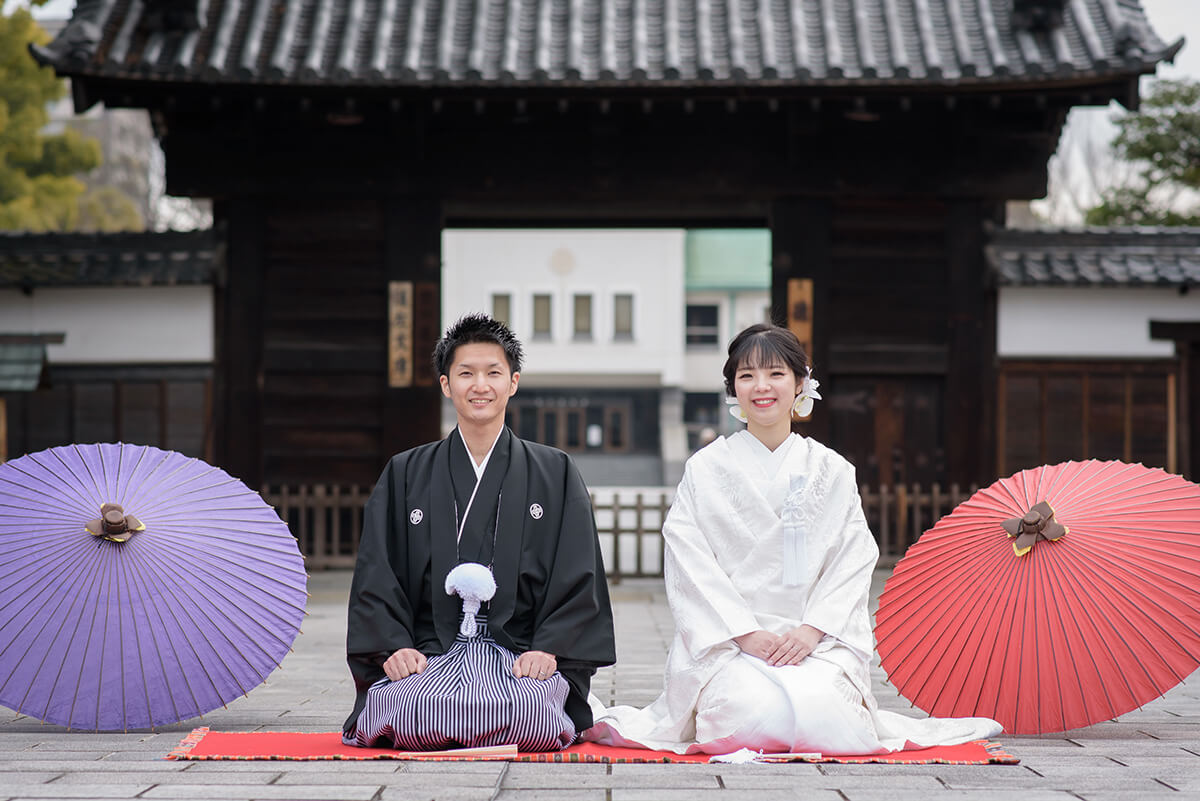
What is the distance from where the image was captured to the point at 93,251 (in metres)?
9.85

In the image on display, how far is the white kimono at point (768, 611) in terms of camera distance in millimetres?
3760

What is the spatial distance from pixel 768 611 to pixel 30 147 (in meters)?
14.4

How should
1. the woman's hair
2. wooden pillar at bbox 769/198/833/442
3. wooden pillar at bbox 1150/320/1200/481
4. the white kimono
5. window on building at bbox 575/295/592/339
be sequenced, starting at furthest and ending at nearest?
window on building at bbox 575/295/592/339 → wooden pillar at bbox 1150/320/1200/481 → wooden pillar at bbox 769/198/833/442 → the woman's hair → the white kimono

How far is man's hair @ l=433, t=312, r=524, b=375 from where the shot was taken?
13.1 feet

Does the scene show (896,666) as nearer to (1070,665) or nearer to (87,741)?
(1070,665)

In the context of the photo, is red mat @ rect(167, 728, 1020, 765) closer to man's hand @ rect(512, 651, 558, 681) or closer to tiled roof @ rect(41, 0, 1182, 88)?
man's hand @ rect(512, 651, 558, 681)

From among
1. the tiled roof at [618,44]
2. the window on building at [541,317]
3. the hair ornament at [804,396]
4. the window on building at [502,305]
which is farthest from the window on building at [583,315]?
the hair ornament at [804,396]

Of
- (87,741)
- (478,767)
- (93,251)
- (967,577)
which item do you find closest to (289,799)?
(478,767)

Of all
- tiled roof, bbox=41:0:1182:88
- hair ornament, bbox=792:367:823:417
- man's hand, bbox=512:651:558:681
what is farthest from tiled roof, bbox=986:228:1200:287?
man's hand, bbox=512:651:558:681

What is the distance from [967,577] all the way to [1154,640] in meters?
0.61

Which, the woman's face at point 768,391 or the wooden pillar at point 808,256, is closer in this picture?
the woman's face at point 768,391

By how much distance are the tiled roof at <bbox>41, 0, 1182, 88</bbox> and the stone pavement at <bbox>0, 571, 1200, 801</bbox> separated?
17.9 ft

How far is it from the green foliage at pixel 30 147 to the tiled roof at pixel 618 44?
6091mm

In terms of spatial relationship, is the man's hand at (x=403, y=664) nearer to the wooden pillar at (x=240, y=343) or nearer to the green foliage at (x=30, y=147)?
the wooden pillar at (x=240, y=343)
